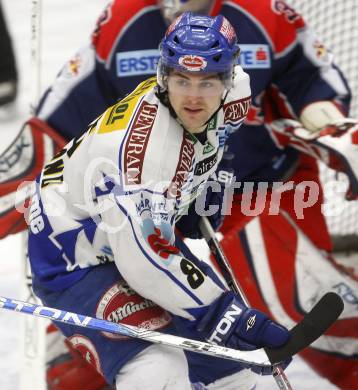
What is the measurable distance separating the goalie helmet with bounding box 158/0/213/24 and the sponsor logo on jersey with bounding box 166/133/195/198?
2.55 ft

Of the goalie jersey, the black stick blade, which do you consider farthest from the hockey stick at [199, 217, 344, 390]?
the goalie jersey

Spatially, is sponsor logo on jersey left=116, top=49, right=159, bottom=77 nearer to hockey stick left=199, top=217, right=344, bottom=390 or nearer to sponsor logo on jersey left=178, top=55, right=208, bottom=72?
sponsor logo on jersey left=178, top=55, right=208, bottom=72

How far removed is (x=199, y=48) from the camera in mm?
2014

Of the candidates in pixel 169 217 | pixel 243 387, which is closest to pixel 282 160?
pixel 243 387

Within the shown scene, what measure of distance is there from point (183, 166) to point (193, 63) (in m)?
0.20

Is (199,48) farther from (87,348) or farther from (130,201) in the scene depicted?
(87,348)

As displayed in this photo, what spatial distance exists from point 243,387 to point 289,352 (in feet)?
1.37

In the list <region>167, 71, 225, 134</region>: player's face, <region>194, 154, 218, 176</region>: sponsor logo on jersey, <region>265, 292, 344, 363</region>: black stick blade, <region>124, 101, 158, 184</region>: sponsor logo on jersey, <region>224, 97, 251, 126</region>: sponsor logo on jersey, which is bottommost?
<region>265, 292, 344, 363</region>: black stick blade

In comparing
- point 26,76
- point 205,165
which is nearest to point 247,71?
point 205,165

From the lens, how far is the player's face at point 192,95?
2.02m

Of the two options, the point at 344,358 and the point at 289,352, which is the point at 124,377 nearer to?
the point at 289,352

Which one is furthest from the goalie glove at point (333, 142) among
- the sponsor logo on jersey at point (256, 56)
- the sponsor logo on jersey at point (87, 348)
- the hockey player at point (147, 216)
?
the sponsor logo on jersey at point (87, 348)

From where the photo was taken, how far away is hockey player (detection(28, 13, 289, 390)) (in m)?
2.01

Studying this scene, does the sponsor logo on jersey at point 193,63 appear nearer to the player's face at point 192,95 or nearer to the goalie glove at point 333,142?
the player's face at point 192,95
